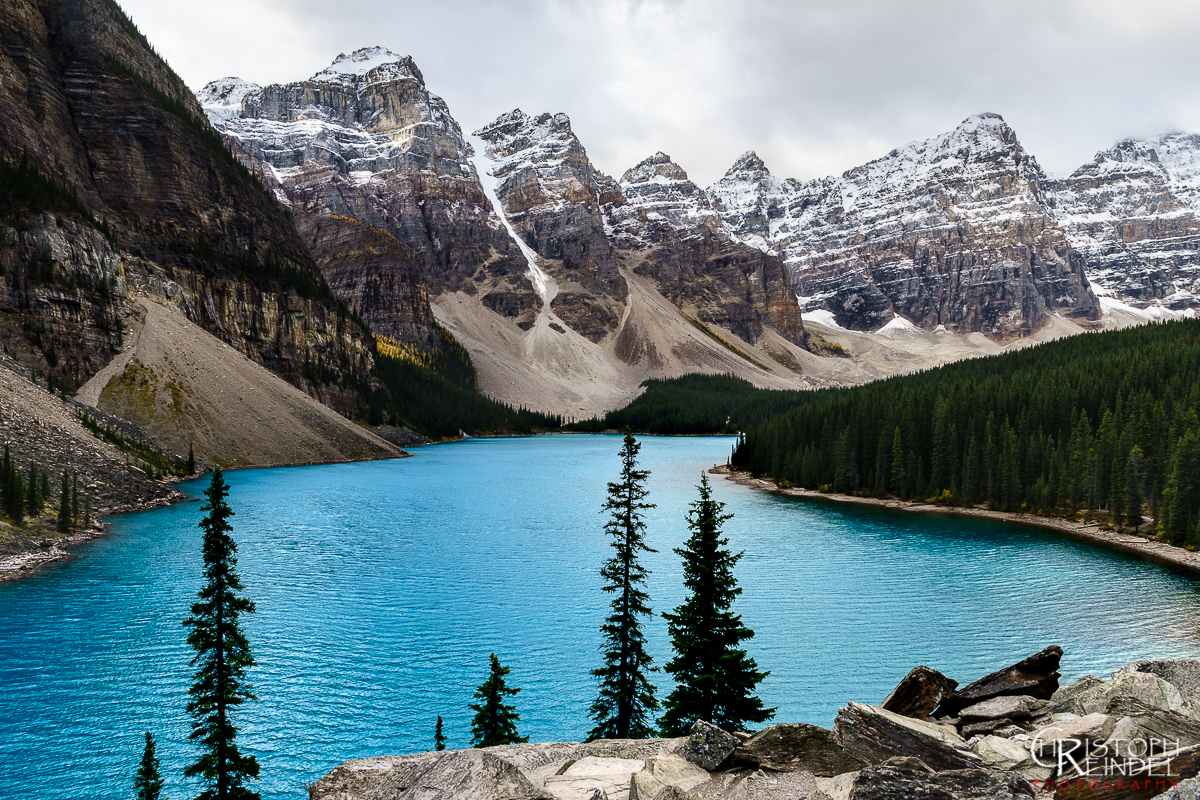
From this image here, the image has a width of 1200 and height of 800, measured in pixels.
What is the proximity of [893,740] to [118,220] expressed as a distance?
416ft

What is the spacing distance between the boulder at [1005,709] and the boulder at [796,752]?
11.2 ft

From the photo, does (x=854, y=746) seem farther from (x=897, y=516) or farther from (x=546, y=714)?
(x=897, y=516)

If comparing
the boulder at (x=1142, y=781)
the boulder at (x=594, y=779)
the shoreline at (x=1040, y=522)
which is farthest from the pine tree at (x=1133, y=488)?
the boulder at (x=594, y=779)

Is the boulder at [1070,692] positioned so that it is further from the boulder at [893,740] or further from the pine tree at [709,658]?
the pine tree at [709,658]

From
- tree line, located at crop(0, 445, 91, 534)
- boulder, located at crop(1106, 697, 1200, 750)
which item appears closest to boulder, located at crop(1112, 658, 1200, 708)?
boulder, located at crop(1106, 697, 1200, 750)

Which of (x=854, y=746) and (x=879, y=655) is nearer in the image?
(x=854, y=746)

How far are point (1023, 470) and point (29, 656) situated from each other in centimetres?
7302

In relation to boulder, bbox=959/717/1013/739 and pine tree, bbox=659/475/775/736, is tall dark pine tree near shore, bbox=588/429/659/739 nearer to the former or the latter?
pine tree, bbox=659/475/775/736

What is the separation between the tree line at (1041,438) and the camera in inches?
2104

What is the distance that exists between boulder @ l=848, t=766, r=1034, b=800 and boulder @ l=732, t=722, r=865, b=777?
92.6 inches

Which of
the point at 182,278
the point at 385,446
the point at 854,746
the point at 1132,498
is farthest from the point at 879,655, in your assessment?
the point at 182,278

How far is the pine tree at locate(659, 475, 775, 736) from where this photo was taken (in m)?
16.4

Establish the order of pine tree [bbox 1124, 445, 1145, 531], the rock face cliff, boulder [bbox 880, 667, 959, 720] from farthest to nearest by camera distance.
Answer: the rock face cliff < pine tree [bbox 1124, 445, 1145, 531] < boulder [bbox 880, 667, 959, 720]

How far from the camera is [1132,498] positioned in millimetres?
52125
